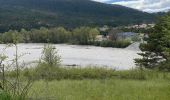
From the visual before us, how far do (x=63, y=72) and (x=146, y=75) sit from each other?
2.88m

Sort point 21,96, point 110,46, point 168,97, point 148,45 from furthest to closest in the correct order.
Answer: point 110,46 < point 148,45 < point 168,97 < point 21,96

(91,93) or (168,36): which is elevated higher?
(168,36)

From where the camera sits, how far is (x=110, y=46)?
103 m

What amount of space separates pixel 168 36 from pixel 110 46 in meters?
92.8

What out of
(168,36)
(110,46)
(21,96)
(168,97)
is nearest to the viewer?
(21,96)

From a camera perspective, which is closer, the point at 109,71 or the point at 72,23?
the point at 109,71

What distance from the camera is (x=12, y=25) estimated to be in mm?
141625

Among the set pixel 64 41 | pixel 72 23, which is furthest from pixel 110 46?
pixel 72 23

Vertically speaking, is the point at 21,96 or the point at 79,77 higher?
the point at 21,96

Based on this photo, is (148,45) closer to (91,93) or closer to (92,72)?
(92,72)

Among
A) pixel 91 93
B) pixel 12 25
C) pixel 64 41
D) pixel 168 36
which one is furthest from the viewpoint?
pixel 12 25

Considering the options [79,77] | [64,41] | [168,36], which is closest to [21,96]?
[168,36]

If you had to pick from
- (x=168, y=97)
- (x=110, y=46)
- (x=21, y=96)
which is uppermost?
(x=21, y=96)

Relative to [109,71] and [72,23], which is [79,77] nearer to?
[109,71]
